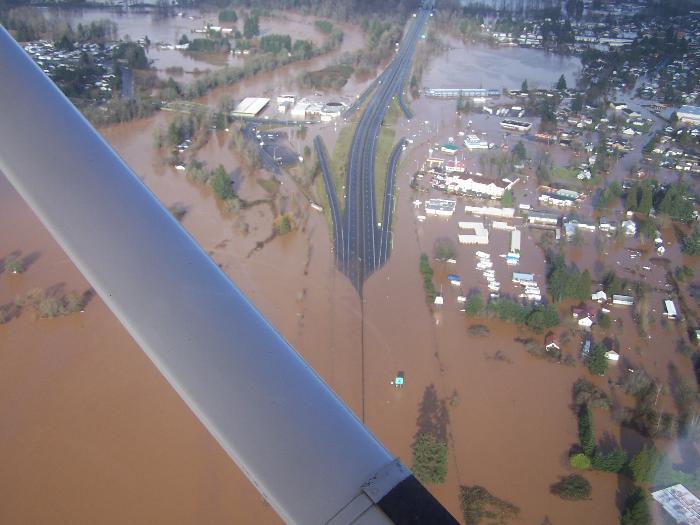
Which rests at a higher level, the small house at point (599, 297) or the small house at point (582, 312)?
the small house at point (582, 312)

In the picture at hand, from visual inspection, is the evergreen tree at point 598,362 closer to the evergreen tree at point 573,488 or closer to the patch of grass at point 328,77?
the evergreen tree at point 573,488

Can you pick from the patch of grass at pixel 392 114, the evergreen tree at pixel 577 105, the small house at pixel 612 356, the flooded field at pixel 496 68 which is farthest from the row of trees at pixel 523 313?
the flooded field at pixel 496 68

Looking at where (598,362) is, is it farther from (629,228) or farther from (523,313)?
(629,228)

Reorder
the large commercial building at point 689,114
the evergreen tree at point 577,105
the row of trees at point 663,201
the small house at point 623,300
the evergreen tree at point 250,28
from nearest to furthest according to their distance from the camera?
1. the small house at point 623,300
2. the row of trees at point 663,201
3. the large commercial building at point 689,114
4. the evergreen tree at point 577,105
5. the evergreen tree at point 250,28

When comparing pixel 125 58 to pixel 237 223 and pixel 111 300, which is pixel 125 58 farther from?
pixel 111 300

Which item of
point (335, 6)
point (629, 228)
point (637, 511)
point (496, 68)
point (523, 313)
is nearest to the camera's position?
point (637, 511)

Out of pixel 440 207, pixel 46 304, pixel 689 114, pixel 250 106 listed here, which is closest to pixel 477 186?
pixel 440 207

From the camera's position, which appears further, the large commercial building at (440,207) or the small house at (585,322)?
the large commercial building at (440,207)
